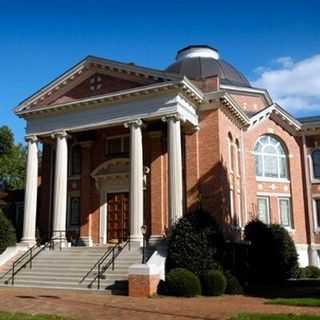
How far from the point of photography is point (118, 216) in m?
26.2

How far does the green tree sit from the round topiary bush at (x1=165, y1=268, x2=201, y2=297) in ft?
109

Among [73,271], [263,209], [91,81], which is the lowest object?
[73,271]

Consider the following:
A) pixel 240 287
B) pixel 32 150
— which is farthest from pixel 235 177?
pixel 32 150

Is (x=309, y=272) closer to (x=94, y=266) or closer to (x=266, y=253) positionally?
(x=266, y=253)

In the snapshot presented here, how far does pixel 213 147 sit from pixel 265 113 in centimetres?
814

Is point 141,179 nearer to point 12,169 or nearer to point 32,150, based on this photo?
point 32,150

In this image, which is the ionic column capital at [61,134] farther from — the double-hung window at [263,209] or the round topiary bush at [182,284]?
the double-hung window at [263,209]

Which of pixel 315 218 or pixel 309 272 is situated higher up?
pixel 315 218

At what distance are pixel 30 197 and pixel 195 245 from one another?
10.5 metres

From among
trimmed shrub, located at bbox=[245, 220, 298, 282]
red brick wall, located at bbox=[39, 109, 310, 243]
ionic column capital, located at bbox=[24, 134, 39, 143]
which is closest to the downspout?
red brick wall, located at bbox=[39, 109, 310, 243]

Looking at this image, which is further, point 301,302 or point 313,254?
point 313,254

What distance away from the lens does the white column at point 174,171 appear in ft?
68.9

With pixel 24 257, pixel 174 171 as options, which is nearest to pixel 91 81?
pixel 174 171

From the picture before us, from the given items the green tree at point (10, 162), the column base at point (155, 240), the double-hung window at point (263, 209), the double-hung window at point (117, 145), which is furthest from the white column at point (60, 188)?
the green tree at point (10, 162)
